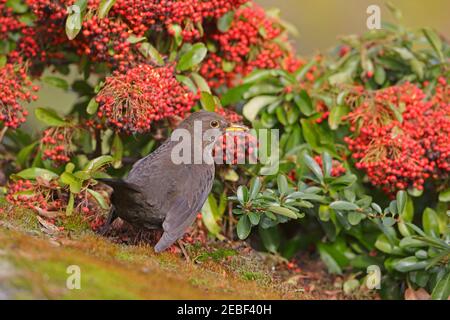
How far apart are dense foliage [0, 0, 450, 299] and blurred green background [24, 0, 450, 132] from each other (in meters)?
5.39

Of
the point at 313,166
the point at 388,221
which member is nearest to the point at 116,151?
the point at 313,166

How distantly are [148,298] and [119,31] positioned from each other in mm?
2541

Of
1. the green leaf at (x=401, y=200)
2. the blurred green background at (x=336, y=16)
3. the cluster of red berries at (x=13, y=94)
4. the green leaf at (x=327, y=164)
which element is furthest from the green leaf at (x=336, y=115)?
the blurred green background at (x=336, y=16)

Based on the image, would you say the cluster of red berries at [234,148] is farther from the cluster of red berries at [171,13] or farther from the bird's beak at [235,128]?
the cluster of red berries at [171,13]

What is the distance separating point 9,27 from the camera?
693 cm

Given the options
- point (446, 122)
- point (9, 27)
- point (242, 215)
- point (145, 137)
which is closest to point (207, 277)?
point (242, 215)

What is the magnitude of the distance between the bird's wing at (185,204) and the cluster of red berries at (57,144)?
4.34 feet

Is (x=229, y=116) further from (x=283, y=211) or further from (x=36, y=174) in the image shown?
(x=36, y=174)

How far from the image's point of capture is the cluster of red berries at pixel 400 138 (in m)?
6.35

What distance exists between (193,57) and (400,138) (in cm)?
195

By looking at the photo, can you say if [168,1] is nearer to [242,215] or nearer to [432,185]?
[242,215]

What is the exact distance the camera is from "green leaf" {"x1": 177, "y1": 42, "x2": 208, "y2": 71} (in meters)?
6.62

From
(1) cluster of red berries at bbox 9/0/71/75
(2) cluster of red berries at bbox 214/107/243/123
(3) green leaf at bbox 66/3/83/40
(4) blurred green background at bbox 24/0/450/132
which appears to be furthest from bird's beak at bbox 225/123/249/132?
(4) blurred green background at bbox 24/0/450/132

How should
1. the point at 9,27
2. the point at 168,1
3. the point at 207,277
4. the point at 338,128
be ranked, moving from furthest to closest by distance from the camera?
the point at 338,128
the point at 9,27
the point at 168,1
the point at 207,277
